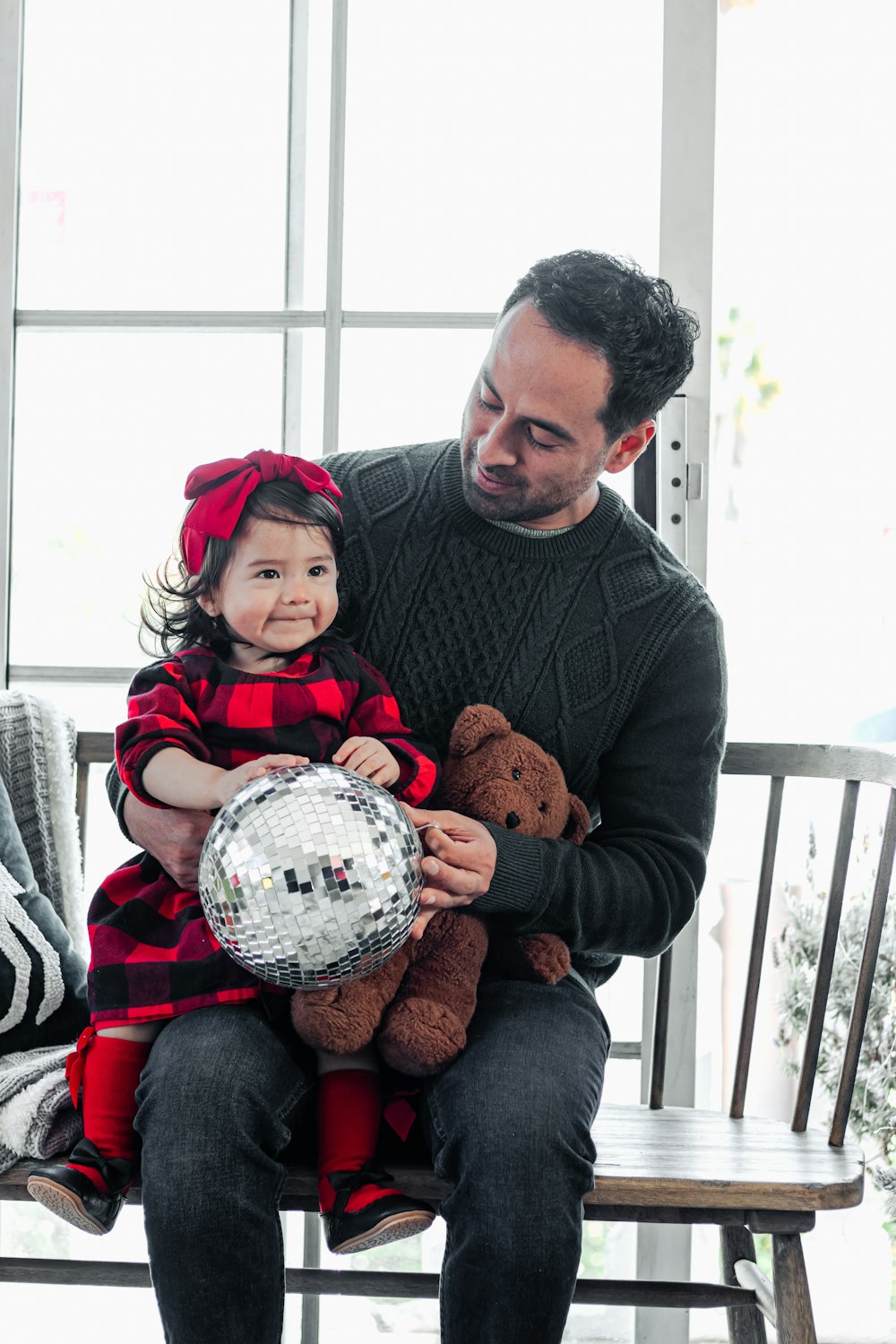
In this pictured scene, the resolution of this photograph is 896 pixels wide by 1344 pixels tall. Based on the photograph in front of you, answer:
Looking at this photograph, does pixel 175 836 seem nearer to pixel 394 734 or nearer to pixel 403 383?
pixel 394 734

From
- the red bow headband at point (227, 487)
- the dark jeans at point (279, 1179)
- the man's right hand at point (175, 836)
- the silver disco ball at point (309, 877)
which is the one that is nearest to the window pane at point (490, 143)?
the red bow headband at point (227, 487)

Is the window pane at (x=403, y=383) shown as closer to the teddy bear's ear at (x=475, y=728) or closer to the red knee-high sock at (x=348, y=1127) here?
the teddy bear's ear at (x=475, y=728)

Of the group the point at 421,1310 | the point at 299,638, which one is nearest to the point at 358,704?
the point at 299,638

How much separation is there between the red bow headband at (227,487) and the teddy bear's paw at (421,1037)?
1.55 ft

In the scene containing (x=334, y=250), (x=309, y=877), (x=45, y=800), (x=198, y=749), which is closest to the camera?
(x=309, y=877)

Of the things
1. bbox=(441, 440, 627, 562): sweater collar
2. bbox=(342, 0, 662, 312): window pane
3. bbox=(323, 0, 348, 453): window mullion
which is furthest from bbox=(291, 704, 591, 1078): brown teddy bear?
bbox=(342, 0, 662, 312): window pane

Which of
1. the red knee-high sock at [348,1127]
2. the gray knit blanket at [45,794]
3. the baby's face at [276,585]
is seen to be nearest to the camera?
the red knee-high sock at [348,1127]

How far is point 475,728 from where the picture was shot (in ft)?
3.95

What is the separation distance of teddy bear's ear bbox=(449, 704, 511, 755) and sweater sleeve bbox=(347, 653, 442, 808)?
29mm

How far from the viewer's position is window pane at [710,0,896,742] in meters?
1.89

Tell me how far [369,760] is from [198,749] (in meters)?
0.16

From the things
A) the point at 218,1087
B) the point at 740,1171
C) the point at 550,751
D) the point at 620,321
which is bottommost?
the point at 740,1171

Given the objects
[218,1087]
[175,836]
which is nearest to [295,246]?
[175,836]

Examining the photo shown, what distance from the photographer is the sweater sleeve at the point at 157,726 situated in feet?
3.66
